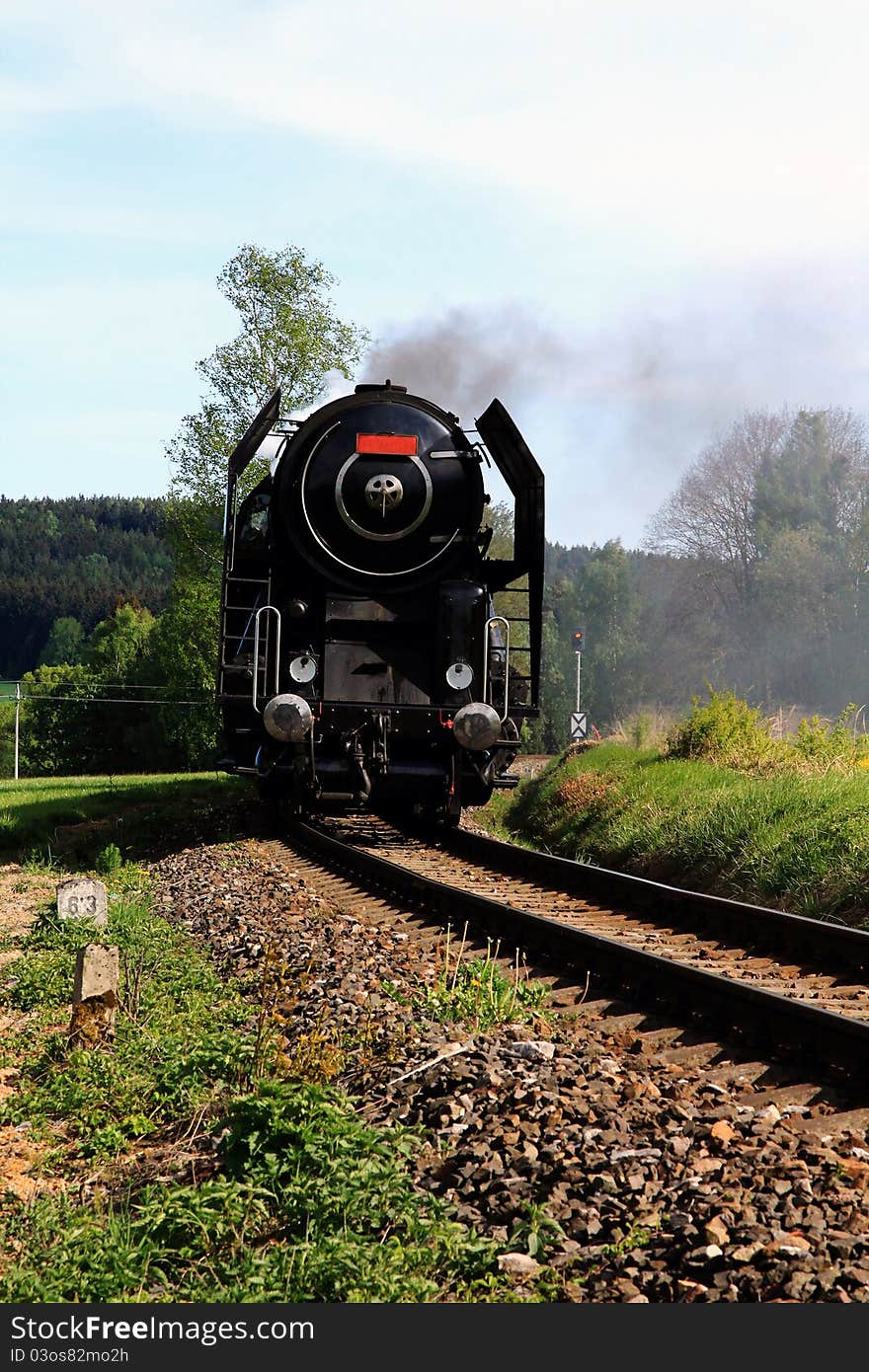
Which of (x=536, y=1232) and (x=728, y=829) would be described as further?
(x=728, y=829)

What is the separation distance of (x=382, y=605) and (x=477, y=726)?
1619mm

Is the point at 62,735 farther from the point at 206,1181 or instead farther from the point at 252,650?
the point at 206,1181

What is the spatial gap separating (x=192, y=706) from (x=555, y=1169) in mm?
36753

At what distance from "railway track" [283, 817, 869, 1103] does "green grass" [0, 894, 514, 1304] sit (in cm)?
176

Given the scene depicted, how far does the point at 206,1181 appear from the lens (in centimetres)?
408

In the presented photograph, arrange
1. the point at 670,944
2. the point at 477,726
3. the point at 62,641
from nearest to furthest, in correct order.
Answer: the point at 670,944 < the point at 477,726 < the point at 62,641

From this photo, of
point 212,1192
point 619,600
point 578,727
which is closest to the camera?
point 212,1192

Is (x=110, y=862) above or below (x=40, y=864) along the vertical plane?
above

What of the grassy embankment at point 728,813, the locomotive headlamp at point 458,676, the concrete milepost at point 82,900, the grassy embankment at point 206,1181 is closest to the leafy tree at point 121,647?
the grassy embankment at point 728,813

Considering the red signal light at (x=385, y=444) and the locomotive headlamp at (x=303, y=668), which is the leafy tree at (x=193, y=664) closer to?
the locomotive headlamp at (x=303, y=668)

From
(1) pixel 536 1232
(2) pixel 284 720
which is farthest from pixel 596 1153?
(2) pixel 284 720

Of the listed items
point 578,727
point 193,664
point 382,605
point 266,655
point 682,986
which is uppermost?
point 193,664

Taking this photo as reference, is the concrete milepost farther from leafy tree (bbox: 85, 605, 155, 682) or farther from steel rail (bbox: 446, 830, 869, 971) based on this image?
leafy tree (bbox: 85, 605, 155, 682)

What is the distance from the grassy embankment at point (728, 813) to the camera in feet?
31.4
